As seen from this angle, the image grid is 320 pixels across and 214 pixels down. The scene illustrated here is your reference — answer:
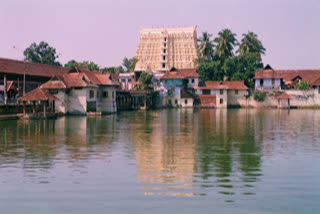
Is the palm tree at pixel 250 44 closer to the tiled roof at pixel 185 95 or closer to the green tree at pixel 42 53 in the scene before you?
the tiled roof at pixel 185 95

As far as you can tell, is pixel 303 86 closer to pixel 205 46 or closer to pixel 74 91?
pixel 205 46

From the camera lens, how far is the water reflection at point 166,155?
12680 millimetres

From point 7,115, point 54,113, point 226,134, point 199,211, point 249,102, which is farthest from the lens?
point 249,102

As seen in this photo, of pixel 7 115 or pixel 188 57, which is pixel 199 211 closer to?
pixel 7 115

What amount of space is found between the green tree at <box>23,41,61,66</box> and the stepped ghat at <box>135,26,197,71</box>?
19.5 metres

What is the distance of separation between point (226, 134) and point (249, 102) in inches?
1749

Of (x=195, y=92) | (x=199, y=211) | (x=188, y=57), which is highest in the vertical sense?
(x=188, y=57)

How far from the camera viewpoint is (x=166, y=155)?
18297mm

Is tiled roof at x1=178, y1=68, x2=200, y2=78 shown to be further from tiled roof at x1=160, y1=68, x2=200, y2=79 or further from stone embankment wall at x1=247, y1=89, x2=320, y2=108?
stone embankment wall at x1=247, y1=89, x2=320, y2=108

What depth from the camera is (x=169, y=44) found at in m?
96.6

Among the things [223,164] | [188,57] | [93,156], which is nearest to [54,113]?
[93,156]

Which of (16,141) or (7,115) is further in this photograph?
(7,115)

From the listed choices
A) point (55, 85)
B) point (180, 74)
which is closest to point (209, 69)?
point (180, 74)

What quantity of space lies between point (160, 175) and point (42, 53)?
76.1 metres
